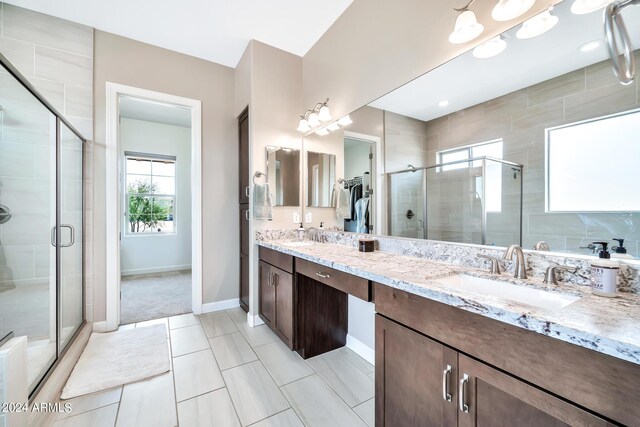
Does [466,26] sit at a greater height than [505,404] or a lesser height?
greater

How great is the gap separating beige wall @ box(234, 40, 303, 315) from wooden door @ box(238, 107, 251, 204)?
0.13 meters

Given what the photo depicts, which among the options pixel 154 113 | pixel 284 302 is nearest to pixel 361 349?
pixel 284 302

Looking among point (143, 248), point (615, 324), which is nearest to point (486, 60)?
point (615, 324)

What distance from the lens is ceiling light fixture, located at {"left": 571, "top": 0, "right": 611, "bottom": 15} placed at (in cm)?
98

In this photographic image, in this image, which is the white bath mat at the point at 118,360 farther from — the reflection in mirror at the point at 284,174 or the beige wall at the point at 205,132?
the reflection in mirror at the point at 284,174

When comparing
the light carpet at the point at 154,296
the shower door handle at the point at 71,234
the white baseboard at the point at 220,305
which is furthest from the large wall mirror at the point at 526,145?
the light carpet at the point at 154,296

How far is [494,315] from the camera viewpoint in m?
0.76

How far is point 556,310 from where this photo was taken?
747 mm

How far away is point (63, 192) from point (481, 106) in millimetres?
3038

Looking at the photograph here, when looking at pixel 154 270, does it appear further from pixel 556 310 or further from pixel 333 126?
pixel 556 310

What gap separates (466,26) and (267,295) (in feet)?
7.81

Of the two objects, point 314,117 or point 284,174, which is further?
point 284,174

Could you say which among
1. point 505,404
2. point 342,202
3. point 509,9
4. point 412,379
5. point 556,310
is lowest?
point 412,379

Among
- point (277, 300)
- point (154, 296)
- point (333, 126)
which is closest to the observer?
point (277, 300)
